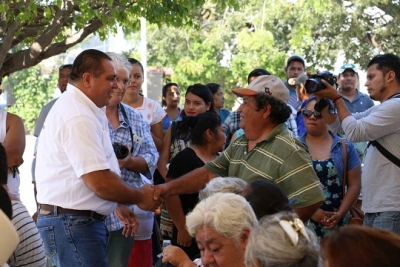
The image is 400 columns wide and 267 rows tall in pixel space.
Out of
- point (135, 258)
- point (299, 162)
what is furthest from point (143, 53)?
point (299, 162)

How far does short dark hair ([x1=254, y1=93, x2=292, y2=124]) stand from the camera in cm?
510

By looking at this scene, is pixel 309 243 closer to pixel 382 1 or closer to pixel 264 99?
pixel 264 99

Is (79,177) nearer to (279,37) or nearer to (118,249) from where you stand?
(118,249)

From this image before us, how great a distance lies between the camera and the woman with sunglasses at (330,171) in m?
6.53

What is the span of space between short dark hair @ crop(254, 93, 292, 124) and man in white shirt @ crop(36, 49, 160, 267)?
1065 millimetres

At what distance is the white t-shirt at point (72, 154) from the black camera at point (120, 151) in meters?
0.82

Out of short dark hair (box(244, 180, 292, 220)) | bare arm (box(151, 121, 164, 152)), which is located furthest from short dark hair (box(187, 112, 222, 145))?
short dark hair (box(244, 180, 292, 220))

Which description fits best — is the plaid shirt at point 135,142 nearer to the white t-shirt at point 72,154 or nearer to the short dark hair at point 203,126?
the short dark hair at point 203,126

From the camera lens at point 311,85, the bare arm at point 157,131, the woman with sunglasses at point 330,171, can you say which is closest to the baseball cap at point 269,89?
the camera lens at point 311,85

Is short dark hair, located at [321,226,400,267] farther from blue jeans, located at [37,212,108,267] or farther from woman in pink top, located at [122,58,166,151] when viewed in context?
woman in pink top, located at [122,58,166,151]

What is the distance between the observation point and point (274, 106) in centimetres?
510

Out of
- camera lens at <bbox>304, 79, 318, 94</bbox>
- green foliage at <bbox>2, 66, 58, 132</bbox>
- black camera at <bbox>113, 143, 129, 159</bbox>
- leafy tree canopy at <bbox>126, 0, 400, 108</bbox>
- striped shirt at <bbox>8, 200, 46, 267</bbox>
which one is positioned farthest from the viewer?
green foliage at <bbox>2, 66, 58, 132</bbox>

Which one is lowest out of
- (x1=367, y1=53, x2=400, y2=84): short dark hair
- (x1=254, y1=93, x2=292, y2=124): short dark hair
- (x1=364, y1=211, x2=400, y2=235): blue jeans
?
(x1=364, y1=211, x2=400, y2=235): blue jeans

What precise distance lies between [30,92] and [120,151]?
3487cm
